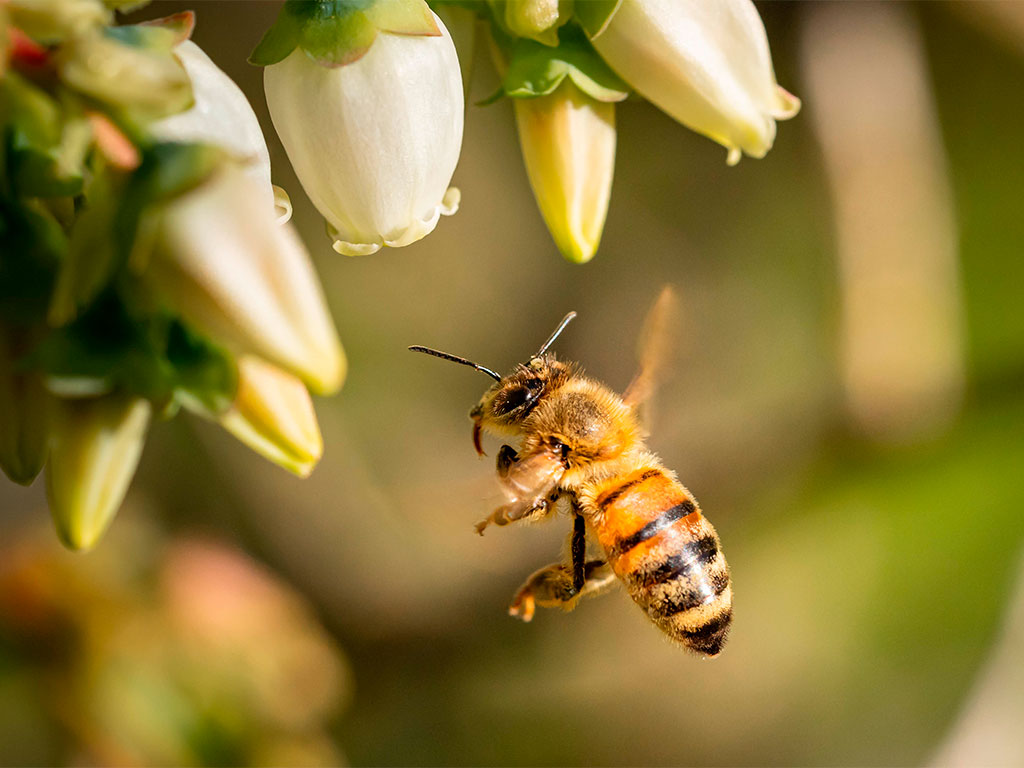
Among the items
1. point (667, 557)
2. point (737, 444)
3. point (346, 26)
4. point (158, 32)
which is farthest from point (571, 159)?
point (737, 444)

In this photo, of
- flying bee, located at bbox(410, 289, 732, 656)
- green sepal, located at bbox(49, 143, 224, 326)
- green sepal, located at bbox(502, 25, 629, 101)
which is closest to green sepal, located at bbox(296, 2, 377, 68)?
green sepal, located at bbox(502, 25, 629, 101)

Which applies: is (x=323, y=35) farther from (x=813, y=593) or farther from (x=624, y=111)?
(x=813, y=593)

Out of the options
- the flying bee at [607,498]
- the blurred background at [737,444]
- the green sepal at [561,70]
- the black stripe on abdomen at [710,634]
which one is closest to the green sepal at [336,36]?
the green sepal at [561,70]

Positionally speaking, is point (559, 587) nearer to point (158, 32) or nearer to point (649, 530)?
point (649, 530)

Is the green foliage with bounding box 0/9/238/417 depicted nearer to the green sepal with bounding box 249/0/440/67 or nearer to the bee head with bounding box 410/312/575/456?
the green sepal with bounding box 249/0/440/67

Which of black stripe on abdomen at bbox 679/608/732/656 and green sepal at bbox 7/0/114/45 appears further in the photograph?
black stripe on abdomen at bbox 679/608/732/656

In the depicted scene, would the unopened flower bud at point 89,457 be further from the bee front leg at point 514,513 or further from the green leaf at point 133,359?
the bee front leg at point 514,513
